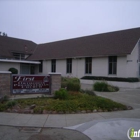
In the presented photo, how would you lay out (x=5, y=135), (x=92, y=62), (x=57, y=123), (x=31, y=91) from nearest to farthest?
(x=5, y=135), (x=57, y=123), (x=31, y=91), (x=92, y=62)

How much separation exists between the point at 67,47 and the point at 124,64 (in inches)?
497

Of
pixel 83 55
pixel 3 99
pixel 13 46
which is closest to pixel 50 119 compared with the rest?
pixel 3 99

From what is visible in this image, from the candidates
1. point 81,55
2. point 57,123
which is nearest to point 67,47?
point 81,55

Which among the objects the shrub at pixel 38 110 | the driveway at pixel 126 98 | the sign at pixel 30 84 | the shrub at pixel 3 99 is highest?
the sign at pixel 30 84

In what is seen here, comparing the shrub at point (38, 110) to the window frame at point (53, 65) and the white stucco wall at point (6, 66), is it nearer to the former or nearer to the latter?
the white stucco wall at point (6, 66)

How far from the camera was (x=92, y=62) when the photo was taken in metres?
27.4

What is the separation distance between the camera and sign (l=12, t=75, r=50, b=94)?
11.4 meters

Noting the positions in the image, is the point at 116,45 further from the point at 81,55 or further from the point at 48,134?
the point at 48,134

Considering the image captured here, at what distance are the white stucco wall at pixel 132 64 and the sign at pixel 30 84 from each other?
14.4 metres

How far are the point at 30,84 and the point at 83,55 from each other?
17.1 m

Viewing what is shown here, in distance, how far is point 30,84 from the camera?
11.7 meters

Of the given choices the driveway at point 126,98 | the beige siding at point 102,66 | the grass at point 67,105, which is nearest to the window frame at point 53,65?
the beige siding at point 102,66

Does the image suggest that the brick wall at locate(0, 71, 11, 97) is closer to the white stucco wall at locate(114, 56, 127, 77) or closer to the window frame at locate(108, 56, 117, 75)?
the white stucco wall at locate(114, 56, 127, 77)

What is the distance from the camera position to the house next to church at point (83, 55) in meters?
24.1
